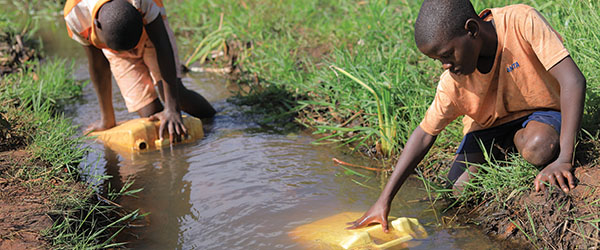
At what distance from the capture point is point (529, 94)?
268cm

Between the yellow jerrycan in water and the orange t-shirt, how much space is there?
464 millimetres

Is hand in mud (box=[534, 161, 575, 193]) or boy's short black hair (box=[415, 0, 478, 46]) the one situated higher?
boy's short black hair (box=[415, 0, 478, 46])

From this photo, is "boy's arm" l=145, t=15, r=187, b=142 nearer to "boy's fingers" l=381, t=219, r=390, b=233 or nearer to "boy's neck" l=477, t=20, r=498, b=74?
"boy's fingers" l=381, t=219, r=390, b=233

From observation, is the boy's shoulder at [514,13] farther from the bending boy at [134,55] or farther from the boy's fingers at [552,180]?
the bending boy at [134,55]

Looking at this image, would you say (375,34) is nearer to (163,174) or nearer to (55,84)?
(163,174)

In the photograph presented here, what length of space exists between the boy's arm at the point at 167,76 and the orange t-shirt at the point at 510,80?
2030mm

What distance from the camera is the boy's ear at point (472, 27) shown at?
7.87 feet

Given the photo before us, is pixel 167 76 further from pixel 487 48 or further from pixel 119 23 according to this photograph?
pixel 487 48

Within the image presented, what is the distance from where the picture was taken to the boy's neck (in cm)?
254

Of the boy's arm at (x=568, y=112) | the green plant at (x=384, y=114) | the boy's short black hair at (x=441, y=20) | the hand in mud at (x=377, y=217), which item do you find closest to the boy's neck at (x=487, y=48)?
the boy's short black hair at (x=441, y=20)

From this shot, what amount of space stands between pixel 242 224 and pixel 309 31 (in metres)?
3.04

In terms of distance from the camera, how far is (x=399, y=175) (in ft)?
8.82

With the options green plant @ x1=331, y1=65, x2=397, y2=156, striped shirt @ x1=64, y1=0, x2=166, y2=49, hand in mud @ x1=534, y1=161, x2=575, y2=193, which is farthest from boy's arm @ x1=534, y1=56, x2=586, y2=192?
striped shirt @ x1=64, y1=0, x2=166, y2=49

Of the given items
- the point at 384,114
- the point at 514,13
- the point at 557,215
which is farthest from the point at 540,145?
the point at 384,114
